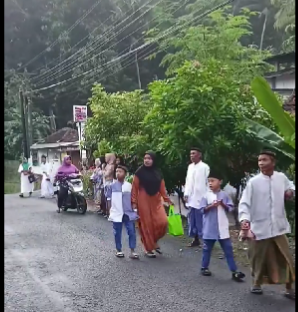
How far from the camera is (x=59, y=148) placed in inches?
1045

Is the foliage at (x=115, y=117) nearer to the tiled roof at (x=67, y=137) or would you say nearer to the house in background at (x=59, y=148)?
the house in background at (x=59, y=148)

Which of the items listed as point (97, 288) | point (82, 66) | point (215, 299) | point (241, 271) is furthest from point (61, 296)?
point (82, 66)

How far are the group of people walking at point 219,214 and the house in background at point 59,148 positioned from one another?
38.7 ft

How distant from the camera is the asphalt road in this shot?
5684 mm

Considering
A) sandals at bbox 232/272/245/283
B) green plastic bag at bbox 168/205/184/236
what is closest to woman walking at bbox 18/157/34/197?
green plastic bag at bbox 168/205/184/236

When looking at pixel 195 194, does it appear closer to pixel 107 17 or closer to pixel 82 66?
pixel 82 66

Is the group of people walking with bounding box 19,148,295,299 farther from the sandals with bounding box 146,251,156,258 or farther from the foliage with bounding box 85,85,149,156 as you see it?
the foliage with bounding box 85,85,149,156

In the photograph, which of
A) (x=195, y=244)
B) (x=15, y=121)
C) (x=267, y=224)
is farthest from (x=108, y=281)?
(x=15, y=121)

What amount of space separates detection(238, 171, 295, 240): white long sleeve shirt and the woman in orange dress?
9.29ft

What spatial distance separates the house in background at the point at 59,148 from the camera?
2183cm

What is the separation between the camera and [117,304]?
18.8 ft

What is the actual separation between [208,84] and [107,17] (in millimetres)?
22829

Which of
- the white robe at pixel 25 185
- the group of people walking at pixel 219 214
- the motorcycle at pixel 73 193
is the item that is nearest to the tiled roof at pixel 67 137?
the white robe at pixel 25 185

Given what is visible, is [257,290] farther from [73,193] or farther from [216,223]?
[73,193]
